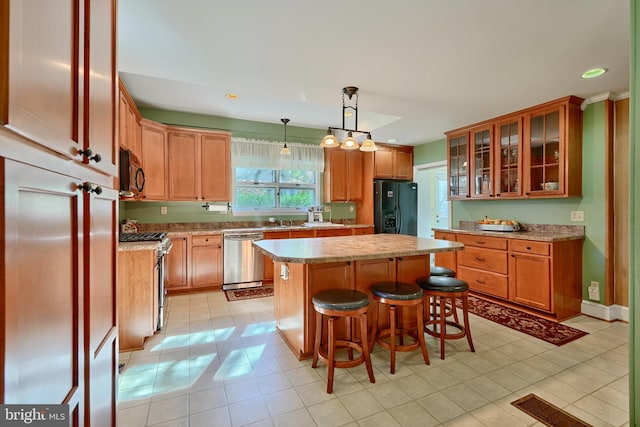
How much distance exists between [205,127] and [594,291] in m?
5.54

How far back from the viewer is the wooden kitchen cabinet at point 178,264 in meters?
4.01

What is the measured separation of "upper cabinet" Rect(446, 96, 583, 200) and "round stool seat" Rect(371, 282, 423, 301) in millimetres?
2420

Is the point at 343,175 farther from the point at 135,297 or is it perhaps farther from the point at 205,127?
the point at 135,297

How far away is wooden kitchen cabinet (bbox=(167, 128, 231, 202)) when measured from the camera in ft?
13.8

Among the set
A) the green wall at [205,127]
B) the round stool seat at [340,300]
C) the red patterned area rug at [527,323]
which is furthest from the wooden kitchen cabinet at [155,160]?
the red patterned area rug at [527,323]

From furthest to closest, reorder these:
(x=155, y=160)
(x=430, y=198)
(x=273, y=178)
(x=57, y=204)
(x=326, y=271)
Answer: (x=430, y=198)
(x=273, y=178)
(x=155, y=160)
(x=326, y=271)
(x=57, y=204)

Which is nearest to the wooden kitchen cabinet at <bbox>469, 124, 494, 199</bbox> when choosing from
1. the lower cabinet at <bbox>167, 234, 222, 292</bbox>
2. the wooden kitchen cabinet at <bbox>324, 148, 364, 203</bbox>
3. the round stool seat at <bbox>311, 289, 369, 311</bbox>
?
the wooden kitchen cabinet at <bbox>324, 148, 364, 203</bbox>

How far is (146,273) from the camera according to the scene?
257 cm

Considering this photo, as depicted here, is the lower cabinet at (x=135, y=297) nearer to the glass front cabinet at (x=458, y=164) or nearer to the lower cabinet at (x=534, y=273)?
the lower cabinet at (x=534, y=273)

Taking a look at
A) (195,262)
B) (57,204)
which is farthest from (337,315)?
(195,262)

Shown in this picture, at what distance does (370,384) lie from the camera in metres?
→ 2.02

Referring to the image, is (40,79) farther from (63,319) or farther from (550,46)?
(550,46)

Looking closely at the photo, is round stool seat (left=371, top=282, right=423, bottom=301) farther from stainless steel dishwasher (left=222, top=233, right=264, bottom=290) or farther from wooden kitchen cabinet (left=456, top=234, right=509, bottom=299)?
stainless steel dishwasher (left=222, top=233, right=264, bottom=290)

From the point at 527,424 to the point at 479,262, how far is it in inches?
98.7
